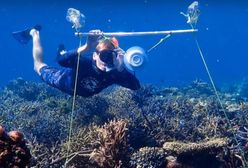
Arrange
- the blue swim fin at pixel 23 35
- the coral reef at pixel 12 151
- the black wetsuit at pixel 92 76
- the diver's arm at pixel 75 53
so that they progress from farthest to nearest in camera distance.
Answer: the blue swim fin at pixel 23 35, the black wetsuit at pixel 92 76, the diver's arm at pixel 75 53, the coral reef at pixel 12 151

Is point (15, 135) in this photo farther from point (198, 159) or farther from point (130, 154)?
point (198, 159)

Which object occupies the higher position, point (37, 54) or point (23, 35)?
point (23, 35)

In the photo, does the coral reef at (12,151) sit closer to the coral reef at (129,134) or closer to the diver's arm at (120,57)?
the coral reef at (129,134)

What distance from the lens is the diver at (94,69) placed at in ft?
25.5

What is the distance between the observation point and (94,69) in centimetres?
877

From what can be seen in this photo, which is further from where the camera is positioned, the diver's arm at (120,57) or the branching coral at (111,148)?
the diver's arm at (120,57)

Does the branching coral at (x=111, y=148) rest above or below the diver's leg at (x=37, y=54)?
below

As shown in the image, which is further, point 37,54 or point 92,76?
point 37,54

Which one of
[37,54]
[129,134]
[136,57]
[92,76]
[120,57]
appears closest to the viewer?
[136,57]

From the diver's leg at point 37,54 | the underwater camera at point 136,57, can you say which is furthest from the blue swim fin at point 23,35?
the underwater camera at point 136,57

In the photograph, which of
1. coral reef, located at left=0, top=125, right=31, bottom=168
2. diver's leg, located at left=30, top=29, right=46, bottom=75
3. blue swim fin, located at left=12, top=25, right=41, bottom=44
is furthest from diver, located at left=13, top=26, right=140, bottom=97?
coral reef, located at left=0, top=125, right=31, bottom=168

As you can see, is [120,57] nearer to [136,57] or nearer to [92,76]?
[136,57]

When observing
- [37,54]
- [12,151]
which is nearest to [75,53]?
[37,54]

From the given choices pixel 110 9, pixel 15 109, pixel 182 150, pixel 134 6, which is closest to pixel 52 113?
pixel 15 109
